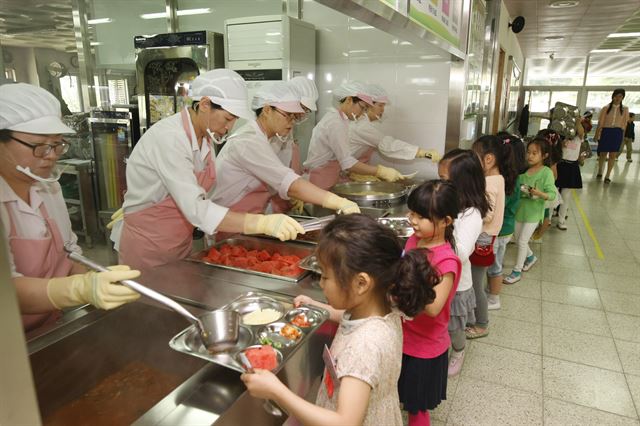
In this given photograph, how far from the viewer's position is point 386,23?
1913 mm

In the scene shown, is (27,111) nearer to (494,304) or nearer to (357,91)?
(357,91)

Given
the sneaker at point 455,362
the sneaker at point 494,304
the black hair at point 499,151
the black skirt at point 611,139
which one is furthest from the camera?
the black skirt at point 611,139

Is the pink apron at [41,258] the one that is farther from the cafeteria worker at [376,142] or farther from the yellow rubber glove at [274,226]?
the cafeteria worker at [376,142]

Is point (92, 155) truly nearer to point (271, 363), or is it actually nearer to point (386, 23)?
point (386, 23)

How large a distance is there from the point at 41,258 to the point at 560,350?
299 cm

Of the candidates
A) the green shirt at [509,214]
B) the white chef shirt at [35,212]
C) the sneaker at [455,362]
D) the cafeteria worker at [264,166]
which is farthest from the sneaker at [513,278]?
the white chef shirt at [35,212]

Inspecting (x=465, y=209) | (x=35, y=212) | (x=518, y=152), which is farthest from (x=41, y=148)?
(x=518, y=152)

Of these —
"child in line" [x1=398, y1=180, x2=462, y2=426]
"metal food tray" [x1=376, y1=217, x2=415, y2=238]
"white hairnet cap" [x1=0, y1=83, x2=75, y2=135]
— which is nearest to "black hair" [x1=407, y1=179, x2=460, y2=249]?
"child in line" [x1=398, y1=180, x2=462, y2=426]

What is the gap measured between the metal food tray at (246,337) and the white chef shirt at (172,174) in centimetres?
45

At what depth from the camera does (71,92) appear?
404 centimetres

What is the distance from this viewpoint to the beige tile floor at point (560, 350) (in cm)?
225

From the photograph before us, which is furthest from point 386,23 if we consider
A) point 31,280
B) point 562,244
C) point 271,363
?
point 562,244

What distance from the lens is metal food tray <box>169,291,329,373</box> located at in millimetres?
1062

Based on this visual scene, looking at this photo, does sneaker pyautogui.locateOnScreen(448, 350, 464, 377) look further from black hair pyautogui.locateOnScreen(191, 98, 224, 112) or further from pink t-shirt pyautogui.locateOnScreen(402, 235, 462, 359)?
black hair pyautogui.locateOnScreen(191, 98, 224, 112)
